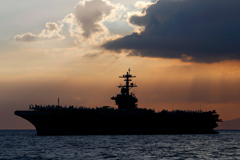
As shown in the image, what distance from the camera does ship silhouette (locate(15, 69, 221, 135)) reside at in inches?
2398

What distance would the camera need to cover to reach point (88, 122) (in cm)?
6300

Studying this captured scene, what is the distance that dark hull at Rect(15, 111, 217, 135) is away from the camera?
60.5 m

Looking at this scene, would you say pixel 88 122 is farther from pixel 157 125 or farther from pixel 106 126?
pixel 157 125

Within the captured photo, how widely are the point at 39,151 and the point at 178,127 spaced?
35.5 metres

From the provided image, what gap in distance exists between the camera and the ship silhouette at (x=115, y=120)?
60.9 m

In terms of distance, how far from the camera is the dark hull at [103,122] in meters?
60.5

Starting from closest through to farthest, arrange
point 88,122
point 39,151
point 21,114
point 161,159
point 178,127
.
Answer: point 161,159 < point 39,151 < point 21,114 < point 88,122 < point 178,127

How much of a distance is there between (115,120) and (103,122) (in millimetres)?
1957

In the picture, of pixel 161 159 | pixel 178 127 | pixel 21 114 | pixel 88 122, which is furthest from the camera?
pixel 178 127

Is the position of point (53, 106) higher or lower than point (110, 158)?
higher

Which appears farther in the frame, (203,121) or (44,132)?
(203,121)

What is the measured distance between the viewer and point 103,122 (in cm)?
6334

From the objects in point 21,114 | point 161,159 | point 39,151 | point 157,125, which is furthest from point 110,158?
point 157,125

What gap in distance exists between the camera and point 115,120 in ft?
208
